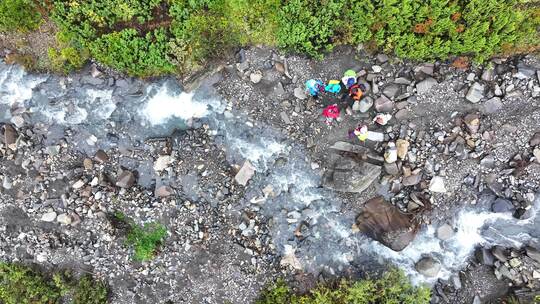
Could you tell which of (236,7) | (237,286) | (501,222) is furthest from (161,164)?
(501,222)

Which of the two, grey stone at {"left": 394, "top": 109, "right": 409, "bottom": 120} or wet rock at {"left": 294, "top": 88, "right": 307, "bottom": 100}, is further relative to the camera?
wet rock at {"left": 294, "top": 88, "right": 307, "bottom": 100}

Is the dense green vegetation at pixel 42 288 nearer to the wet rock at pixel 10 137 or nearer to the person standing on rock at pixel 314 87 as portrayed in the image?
the wet rock at pixel 10 137

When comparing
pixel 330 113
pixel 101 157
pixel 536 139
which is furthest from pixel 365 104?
pixel 101 157

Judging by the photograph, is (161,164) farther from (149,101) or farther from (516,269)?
(516,269)

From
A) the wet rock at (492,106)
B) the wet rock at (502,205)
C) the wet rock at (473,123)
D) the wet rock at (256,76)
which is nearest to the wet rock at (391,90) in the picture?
the wet rock at (473,123)

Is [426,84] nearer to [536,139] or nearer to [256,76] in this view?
[536,139]

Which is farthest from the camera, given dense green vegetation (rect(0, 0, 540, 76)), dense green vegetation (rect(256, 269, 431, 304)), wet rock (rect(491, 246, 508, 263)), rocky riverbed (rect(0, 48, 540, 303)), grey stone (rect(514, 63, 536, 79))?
rocky riverbed (rect(0, 48, 540, 303))

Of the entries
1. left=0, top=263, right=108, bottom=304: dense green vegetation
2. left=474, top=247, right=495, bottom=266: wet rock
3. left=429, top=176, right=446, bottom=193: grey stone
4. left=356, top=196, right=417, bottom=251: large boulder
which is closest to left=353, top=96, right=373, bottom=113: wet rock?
left=356, top=196, right=417, bottom=251: large boulder

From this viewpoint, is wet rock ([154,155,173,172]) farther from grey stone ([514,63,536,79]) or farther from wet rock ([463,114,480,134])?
grey stone ([514,63,536,79])
